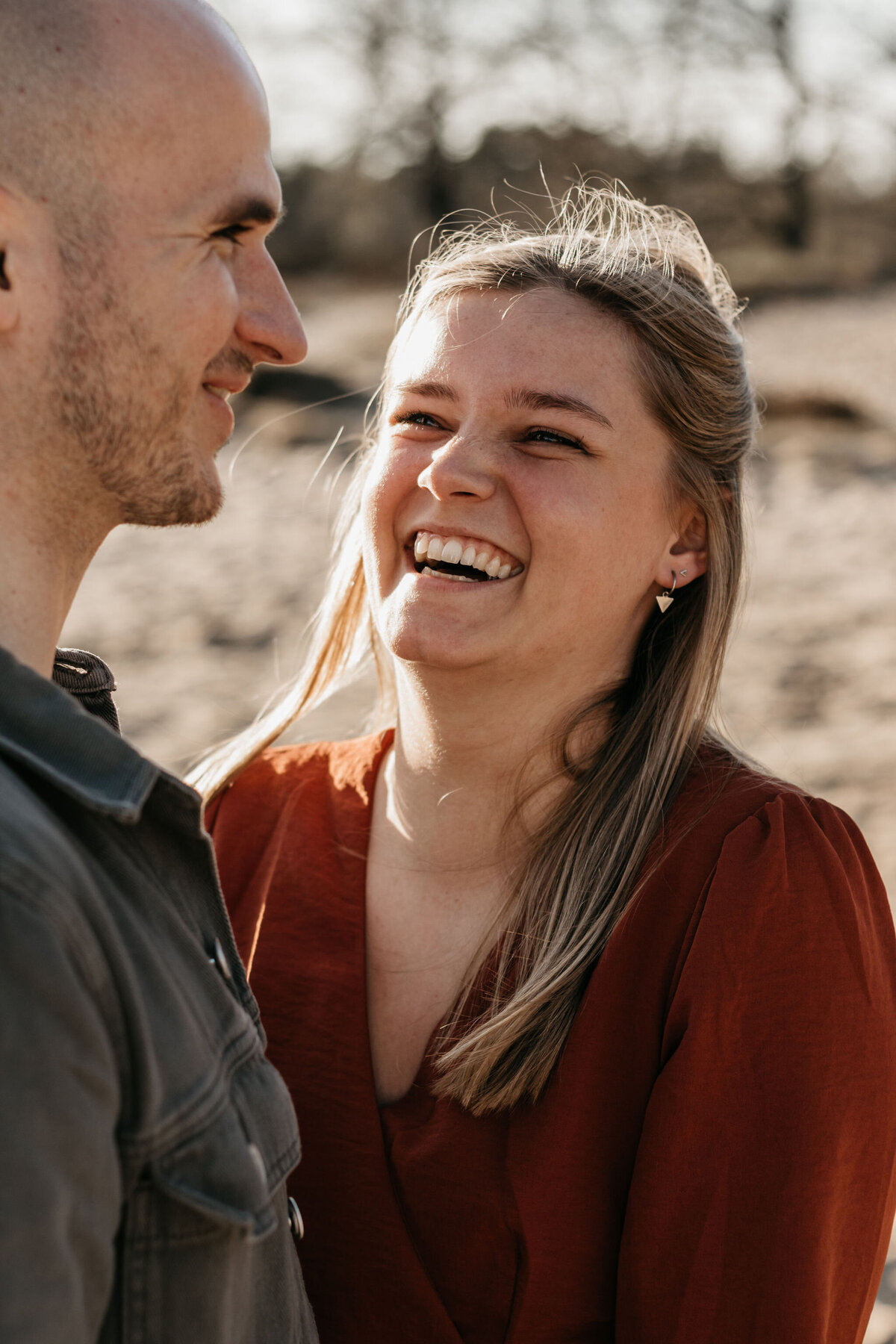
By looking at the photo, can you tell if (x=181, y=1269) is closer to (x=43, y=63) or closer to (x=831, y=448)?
(x=43, y=63)

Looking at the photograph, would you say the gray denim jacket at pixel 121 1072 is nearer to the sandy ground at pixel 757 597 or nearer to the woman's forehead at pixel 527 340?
the woman's forehead at pixel 527 340

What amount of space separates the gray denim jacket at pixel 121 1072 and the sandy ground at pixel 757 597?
6.79 feet

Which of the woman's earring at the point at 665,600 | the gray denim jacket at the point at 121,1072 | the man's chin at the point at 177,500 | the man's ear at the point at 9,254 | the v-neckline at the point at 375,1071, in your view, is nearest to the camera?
the gray denim jacket at the point at 121,1072

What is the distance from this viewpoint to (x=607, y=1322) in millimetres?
1705

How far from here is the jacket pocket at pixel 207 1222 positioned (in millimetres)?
1175

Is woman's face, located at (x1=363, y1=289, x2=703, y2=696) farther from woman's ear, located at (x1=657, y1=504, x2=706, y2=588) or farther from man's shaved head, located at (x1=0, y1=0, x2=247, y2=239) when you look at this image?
man's shaved head, located at (x1=0, y1=0, x2=247, y2=239)

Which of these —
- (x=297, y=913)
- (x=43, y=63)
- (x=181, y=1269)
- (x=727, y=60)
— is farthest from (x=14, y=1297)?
(x=727, y=60)

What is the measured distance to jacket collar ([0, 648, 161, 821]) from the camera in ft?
3.97

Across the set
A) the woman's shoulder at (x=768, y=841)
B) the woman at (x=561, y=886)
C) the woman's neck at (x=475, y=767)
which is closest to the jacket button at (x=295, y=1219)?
the woman at (x=561, y=886)

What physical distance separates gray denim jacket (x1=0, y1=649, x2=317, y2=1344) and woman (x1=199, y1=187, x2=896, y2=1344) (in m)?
0.34

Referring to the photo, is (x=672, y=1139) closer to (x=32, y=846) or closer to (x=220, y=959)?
(x=220, y=959)

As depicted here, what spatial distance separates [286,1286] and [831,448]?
917cm

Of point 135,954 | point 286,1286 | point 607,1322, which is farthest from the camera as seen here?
point 607,1322

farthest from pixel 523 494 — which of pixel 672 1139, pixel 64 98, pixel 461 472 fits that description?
pixel 672 1139
